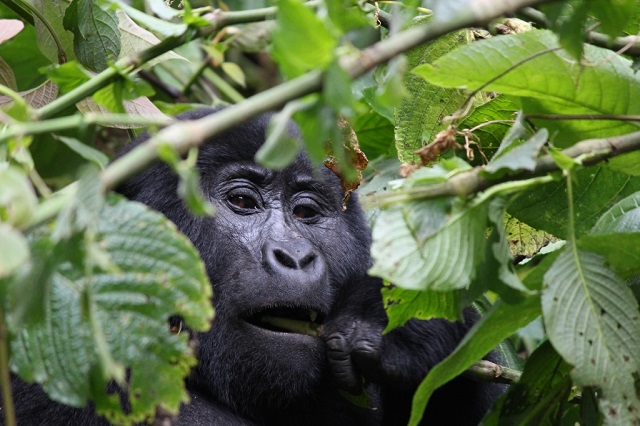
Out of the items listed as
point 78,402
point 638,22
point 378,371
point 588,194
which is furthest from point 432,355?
point 78,402

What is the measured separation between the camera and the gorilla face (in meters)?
2.05

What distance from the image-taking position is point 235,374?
2.11m

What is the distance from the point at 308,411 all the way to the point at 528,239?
0.71m

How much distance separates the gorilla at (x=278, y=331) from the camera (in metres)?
1.98

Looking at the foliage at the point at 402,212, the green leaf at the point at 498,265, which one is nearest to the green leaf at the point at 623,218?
the foliage at the point at 402,212

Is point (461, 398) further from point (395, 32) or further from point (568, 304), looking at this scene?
point (395, 32)

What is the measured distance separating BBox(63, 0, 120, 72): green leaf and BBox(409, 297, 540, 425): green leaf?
123 centimetres

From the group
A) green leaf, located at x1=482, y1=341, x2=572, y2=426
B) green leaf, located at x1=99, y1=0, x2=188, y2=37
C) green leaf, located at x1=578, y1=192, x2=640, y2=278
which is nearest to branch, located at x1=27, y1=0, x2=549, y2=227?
green leaf, located at x1=578, y1=192, x2=640, y2=278

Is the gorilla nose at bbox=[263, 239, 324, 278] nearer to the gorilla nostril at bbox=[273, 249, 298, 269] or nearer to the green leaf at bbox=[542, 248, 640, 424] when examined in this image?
the gorilla nostril at bbox=[273, 249, 298, 269]

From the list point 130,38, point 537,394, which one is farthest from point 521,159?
point 130,38

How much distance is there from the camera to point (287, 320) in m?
2.11

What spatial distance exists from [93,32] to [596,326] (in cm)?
148

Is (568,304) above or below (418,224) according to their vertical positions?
below

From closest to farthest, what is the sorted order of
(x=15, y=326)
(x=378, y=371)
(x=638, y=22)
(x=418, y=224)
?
1. (x=15, y=326)
2. (x=418, y=224)
3. (x=378, y=371)
4. (x=638, y=22)
